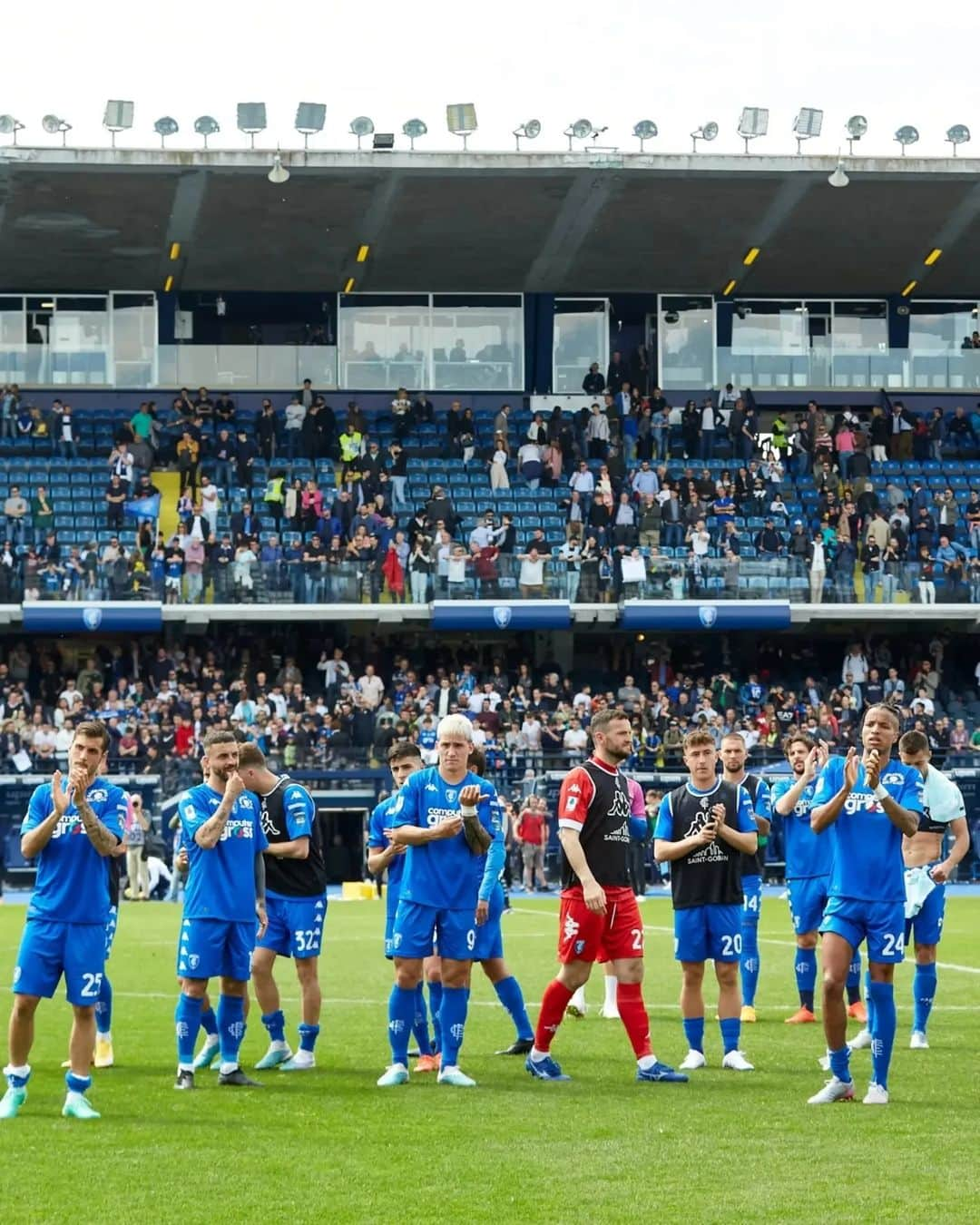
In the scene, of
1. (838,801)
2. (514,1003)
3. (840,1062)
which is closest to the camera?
(838,801)

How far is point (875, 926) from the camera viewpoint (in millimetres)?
10664

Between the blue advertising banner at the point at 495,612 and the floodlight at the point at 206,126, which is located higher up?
the floodlight at the point at 206,126

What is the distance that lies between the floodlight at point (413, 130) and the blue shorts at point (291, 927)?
31424mm

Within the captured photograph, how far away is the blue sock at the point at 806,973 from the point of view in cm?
1497

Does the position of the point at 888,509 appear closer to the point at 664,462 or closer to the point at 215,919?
the point at 664,462

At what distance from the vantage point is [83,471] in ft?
141

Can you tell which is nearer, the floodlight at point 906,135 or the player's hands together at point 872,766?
the player's hands together at point 872,766

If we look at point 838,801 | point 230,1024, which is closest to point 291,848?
point 230,1024

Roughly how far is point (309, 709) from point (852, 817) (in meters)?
26.5

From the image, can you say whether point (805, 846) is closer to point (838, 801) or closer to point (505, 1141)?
point (838, 801)

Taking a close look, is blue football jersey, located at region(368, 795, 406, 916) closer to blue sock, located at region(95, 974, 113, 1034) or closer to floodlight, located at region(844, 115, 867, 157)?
blue sock, located at region(95, 974, 113, 1034)

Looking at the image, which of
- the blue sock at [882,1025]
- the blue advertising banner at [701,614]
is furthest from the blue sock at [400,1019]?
the blue advertising banner at [701,614]

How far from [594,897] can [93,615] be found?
28074 millimetres

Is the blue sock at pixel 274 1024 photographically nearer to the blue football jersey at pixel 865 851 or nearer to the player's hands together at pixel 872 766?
the blue football jersey at pixel 865 851
